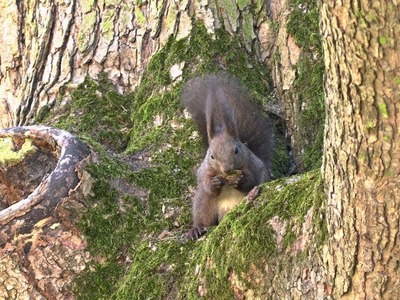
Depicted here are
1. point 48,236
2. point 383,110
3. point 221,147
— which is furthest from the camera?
point 221,147

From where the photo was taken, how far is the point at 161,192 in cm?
370

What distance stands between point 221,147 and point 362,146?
1.80 meters

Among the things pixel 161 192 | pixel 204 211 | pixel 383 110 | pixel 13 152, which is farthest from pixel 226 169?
pixel 383 110

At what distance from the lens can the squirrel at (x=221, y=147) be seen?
11.7 ft

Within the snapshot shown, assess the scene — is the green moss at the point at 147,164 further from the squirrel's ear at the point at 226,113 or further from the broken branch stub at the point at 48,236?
the squirrel's ear at the point at 226,113

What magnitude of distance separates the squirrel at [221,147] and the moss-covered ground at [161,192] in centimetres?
14

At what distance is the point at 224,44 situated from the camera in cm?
429

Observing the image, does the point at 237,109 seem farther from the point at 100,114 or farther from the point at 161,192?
the point at 100,114

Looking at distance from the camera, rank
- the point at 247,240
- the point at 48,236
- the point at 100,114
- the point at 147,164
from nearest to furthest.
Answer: the point at 247,240 → the point at 48,236 → the point at 147,164 → the point at 100,114

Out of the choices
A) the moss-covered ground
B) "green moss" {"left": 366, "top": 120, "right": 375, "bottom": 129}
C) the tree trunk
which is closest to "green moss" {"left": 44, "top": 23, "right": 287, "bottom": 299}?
the moss-covered ground

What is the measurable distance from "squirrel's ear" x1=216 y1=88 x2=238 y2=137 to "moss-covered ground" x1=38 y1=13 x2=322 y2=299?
29 centimetres

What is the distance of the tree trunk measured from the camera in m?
1.73

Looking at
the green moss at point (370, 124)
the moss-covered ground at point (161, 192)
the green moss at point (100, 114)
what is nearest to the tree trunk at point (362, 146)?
the green moss at point (370, 124)

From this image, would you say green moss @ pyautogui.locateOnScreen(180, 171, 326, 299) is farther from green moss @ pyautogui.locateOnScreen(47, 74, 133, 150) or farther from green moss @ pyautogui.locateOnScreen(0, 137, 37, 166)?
green moss @ pyautogui.locateOnScreen(47, 74, 133, 150)
